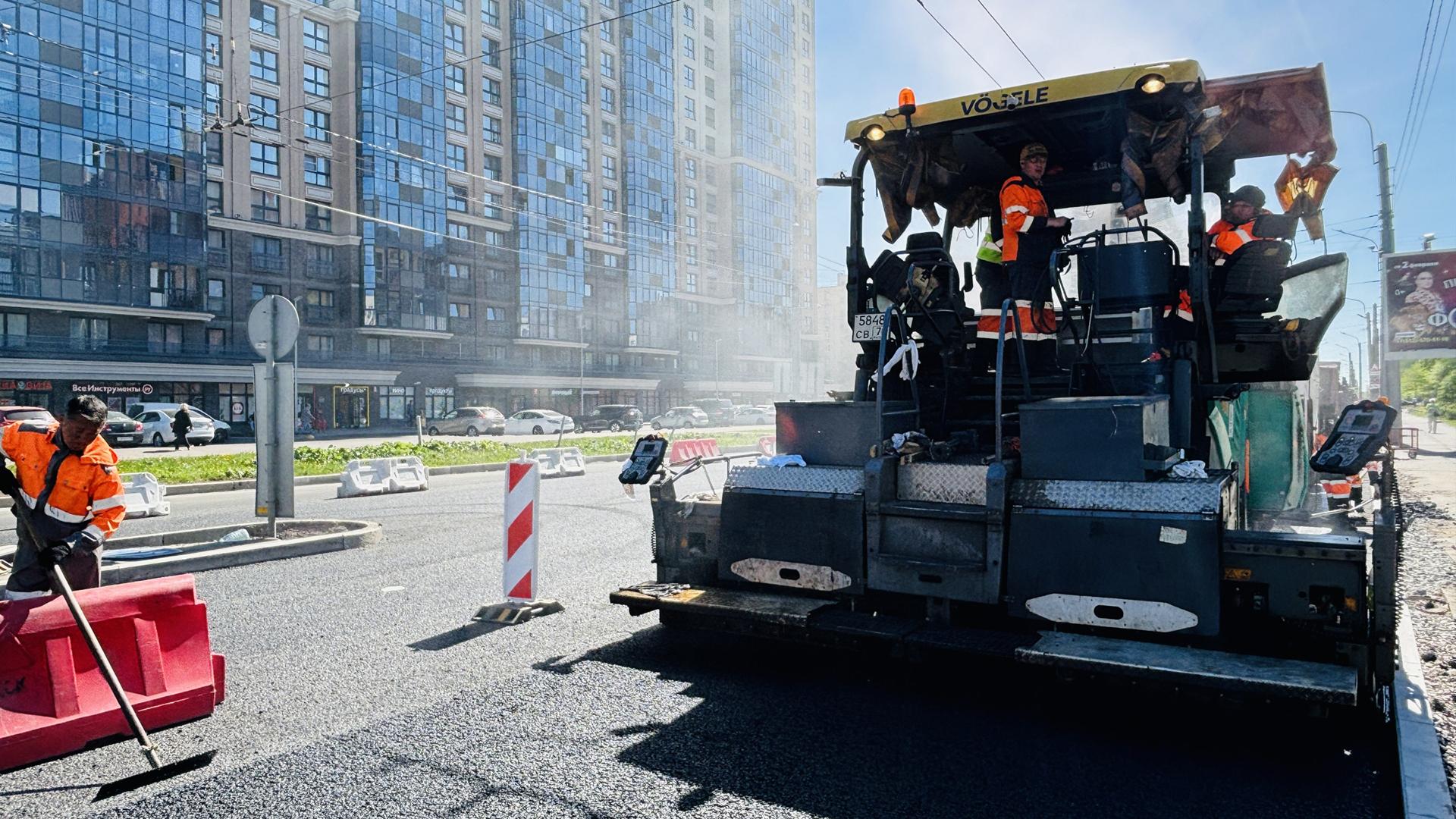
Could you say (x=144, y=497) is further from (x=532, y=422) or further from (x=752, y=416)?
(x=752, y=416)

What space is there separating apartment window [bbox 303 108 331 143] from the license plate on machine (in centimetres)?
4951

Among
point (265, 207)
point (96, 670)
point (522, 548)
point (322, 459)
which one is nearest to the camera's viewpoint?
point (96, 670)

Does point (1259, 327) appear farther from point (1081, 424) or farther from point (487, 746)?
point (487, 746)

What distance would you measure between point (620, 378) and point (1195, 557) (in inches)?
2558

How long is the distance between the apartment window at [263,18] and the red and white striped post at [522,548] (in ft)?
163

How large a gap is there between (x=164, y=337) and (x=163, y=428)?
12.1m

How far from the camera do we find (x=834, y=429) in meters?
5.24

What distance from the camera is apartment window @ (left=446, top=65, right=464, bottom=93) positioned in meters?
54.9

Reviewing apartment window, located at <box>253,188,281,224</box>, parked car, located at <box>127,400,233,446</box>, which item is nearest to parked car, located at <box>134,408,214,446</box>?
parked car, located at <box>127,400,233,446</box>

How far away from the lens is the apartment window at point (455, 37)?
2157 inches

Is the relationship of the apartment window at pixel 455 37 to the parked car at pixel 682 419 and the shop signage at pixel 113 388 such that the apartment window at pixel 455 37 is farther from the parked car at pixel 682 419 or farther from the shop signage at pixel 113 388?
the shop signage at pixel 113 388

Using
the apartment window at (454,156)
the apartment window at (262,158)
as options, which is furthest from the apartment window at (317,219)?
the apartment window at (454,156)

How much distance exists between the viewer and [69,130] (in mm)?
39500

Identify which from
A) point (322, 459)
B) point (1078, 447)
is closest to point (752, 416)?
point (322, 459)
